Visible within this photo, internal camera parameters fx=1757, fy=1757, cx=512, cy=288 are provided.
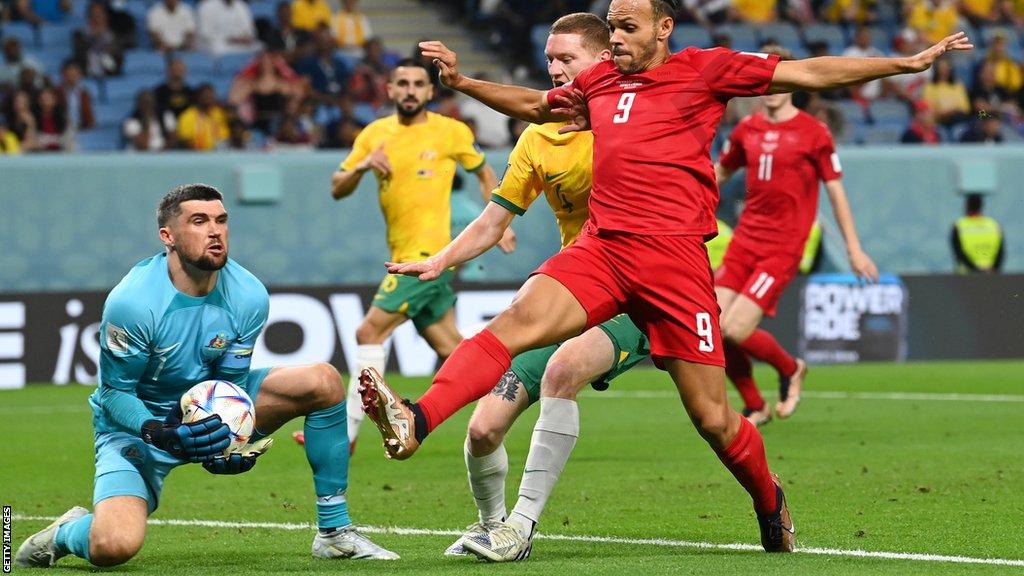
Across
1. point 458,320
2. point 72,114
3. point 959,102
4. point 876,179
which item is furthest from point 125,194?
point 959,102

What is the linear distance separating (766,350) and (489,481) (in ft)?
17.6

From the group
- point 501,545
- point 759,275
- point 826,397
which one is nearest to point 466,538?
point 501,545

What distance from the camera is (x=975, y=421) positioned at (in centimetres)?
1255

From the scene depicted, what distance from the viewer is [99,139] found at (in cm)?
1938

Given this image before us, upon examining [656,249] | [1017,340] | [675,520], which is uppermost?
[656,249]

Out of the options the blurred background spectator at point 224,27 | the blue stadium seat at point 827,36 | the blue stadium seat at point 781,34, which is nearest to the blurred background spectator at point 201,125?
the blurred background spectator at point 224,27

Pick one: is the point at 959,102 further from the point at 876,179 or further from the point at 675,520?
the point at 675,520

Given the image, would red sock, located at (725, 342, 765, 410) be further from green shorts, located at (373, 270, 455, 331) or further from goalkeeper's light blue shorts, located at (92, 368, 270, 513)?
goalkeeper's light blue shorts, located at (92, 368, 270, 513)

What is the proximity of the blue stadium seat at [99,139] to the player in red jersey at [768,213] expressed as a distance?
9.42 metres

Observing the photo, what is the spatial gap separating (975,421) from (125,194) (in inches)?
369

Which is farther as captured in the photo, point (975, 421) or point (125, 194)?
point (125, 194)

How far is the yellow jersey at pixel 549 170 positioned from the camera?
288 inches

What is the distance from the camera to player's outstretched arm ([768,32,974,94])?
251 inches

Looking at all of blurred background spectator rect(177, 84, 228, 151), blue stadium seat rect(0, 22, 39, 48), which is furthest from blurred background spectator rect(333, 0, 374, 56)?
blue stadium seat rect(0, 22, 39, 48)
